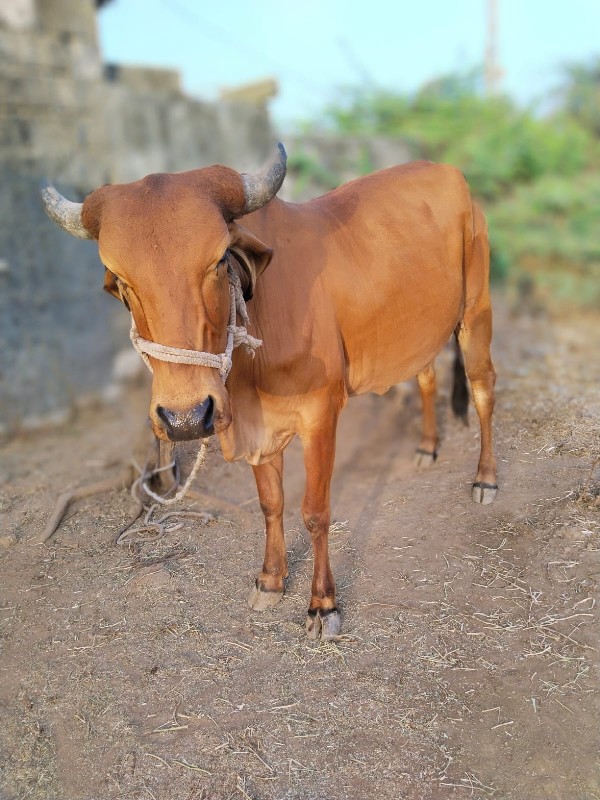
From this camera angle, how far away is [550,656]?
313cm

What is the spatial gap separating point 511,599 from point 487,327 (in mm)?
1850

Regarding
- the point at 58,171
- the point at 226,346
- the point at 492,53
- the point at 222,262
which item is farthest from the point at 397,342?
the point at 492,53

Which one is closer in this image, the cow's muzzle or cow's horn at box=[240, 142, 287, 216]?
the cow's muzzle

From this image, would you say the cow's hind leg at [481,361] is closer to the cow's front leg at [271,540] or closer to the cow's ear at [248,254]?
the cow's front leg at [271,540]

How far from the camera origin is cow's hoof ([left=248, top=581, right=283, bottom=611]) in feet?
11.9

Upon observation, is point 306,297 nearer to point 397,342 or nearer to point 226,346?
point 226,346

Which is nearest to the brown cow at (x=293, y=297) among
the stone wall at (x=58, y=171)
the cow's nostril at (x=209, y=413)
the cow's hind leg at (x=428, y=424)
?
the cow's nostril at (x=209, y=413)

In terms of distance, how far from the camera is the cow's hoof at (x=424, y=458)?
17.2ft

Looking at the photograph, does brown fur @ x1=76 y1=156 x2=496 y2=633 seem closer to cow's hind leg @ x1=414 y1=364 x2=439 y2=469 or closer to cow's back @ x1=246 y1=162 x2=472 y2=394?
cow's back @ x1=246 y1=162 x2=472 y2=394

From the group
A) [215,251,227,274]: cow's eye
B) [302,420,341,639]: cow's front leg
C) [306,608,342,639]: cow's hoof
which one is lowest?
[306,608,342,639]: cow's hoof

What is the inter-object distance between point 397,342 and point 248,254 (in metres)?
1.30

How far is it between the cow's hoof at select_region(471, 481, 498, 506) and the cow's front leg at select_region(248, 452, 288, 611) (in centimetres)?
134

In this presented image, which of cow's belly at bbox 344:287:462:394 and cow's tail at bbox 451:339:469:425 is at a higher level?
cow's belly at bbox 344:287:462:394

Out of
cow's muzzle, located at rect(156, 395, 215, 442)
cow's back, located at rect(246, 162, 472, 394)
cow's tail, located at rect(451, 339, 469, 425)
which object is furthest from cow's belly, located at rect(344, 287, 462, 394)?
cow's muzzle, located at rect(156, 395, 215, 442)
